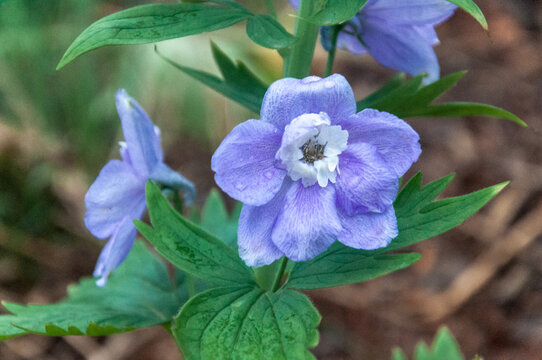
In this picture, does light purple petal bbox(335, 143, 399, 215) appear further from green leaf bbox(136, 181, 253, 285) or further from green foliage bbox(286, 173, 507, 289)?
green leaf bbox(136, 181, 253, 285)

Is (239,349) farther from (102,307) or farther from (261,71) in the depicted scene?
(261,71)

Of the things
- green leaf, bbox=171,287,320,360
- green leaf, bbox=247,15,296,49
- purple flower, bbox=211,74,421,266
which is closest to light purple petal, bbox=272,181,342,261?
purple flower, bbox=211,74,421,266

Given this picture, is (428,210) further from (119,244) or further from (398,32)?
(119,244)

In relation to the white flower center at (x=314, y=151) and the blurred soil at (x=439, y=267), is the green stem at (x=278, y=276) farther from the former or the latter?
the blurred soil at (x=439, y=267)

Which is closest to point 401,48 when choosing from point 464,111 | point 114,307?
point 464,111

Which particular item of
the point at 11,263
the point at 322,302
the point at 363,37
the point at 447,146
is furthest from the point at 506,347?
the point at 11,263
